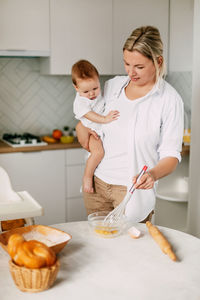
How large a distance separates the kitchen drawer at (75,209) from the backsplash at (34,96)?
0.75 meters

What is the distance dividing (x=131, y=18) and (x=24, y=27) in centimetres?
100

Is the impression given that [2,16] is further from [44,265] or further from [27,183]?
[44,265]

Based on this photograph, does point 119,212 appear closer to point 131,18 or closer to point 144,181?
point 144,181

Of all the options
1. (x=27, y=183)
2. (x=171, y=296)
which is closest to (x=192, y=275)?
(x=171, y=296)

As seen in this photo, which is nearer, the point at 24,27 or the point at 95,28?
the point at 24,27

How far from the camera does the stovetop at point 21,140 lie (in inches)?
129

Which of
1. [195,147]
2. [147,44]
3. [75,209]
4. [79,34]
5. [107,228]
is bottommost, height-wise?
[75,209]

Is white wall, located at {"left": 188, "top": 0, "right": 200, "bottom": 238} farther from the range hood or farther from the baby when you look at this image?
the range hood

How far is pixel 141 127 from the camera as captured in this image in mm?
1796

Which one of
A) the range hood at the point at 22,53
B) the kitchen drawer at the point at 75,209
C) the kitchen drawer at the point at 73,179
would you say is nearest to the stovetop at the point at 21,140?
the kitchen drawer at the point at 73,179

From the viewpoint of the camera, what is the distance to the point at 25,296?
114 cm

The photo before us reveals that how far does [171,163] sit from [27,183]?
5.87ft

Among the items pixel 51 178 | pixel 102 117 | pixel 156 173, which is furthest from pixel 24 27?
pixel 156 173

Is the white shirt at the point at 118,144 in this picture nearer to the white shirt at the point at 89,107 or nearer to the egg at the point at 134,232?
the white shirt at the point at 89,107
